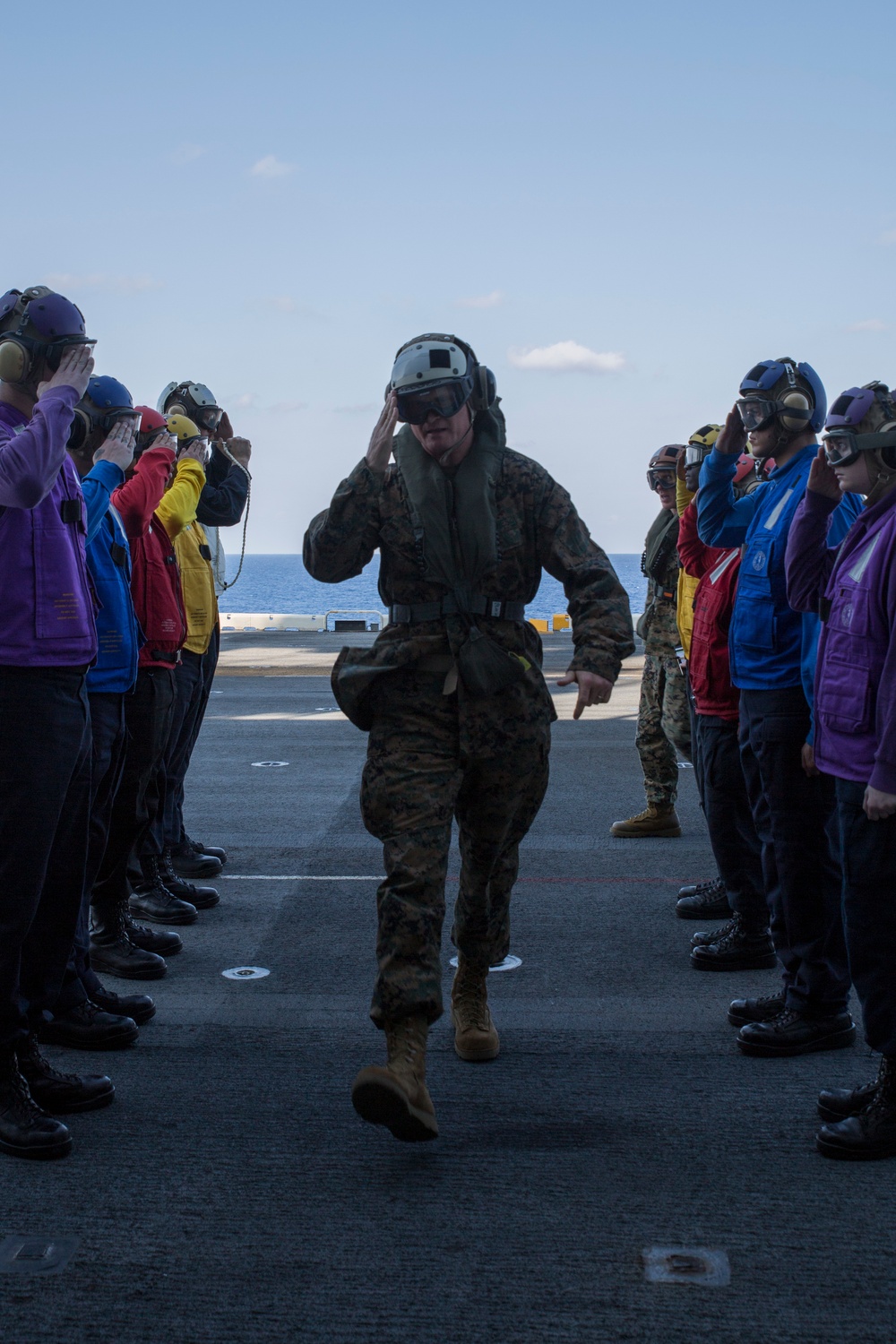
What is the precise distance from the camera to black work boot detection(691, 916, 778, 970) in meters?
4.89

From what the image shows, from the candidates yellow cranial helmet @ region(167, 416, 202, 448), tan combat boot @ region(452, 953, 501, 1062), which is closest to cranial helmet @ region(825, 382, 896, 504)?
tan combat boot @ region(452, 953, 501, 1062)

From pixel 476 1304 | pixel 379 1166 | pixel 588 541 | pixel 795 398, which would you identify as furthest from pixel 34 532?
pixel 795 398

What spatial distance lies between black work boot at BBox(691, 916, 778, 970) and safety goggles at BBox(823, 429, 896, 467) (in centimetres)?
223

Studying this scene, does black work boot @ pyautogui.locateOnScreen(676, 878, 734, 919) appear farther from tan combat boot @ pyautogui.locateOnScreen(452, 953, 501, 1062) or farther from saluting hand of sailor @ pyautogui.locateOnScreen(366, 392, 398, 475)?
saluting hand of sailor @ pyautogui.locateOnScreen(366, 392, 398, 475)

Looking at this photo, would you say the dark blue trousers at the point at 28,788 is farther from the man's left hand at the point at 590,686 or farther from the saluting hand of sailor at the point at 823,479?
the saluting hand of sailor at the point at 823,479

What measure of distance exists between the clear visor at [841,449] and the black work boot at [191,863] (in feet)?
13.6

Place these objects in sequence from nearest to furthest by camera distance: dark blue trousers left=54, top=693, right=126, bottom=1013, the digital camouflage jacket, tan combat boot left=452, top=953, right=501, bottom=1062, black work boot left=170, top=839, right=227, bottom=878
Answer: the digital camouflage jacket → tan combat boot left=452, top=953, right=501, bottom=1062 → dark blue trousers left=54, top=693, right=126, bottom=1013 → black work boot left=170, top=839, right=227, bottom=878

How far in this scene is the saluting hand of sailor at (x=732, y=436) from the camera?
4.43 meters

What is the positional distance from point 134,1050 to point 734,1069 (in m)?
1.95

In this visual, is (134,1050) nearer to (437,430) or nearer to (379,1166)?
(379,1166)

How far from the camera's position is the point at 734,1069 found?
Answer: 12.6ft

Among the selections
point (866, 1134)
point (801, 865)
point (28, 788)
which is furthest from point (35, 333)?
point (866, 1134)

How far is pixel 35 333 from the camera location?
3.35 meters

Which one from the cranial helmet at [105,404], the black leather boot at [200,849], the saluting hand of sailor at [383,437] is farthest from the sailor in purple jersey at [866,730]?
the black leather boot at [200,849]
